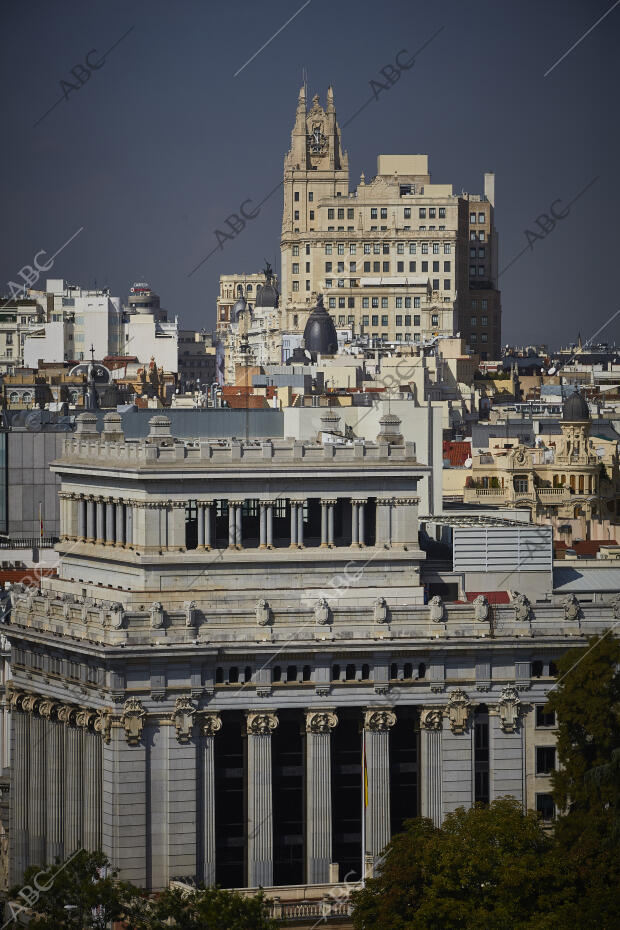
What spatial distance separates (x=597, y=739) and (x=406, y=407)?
59.8 metres

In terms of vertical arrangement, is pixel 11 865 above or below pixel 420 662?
below

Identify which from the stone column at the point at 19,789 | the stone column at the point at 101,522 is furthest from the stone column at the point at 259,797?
the stone column at the point at 101,522

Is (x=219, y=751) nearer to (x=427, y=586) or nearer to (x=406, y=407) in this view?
(x=427, y=586)

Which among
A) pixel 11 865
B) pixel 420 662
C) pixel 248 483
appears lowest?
pixel 11 865

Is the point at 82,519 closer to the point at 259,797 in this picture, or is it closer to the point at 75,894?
the point at 259,797

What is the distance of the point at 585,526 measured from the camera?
171 meters

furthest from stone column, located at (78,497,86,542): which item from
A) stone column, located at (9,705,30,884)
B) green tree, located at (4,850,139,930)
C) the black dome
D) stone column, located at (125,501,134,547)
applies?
the black dome

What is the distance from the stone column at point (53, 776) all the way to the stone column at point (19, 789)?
91.9 inches

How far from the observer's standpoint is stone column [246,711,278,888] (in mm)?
114562

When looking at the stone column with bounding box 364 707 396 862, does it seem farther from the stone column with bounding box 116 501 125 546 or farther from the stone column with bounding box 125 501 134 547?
the stone column with bounding box 116 501 125 546

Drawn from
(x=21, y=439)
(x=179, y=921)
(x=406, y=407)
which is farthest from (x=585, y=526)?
(x=179, y=921)

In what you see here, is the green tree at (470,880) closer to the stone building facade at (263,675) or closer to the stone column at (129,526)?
the stone building facade at (263,675)

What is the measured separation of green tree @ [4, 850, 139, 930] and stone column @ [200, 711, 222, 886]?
745cm

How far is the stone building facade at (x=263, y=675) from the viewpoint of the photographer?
114 meters
